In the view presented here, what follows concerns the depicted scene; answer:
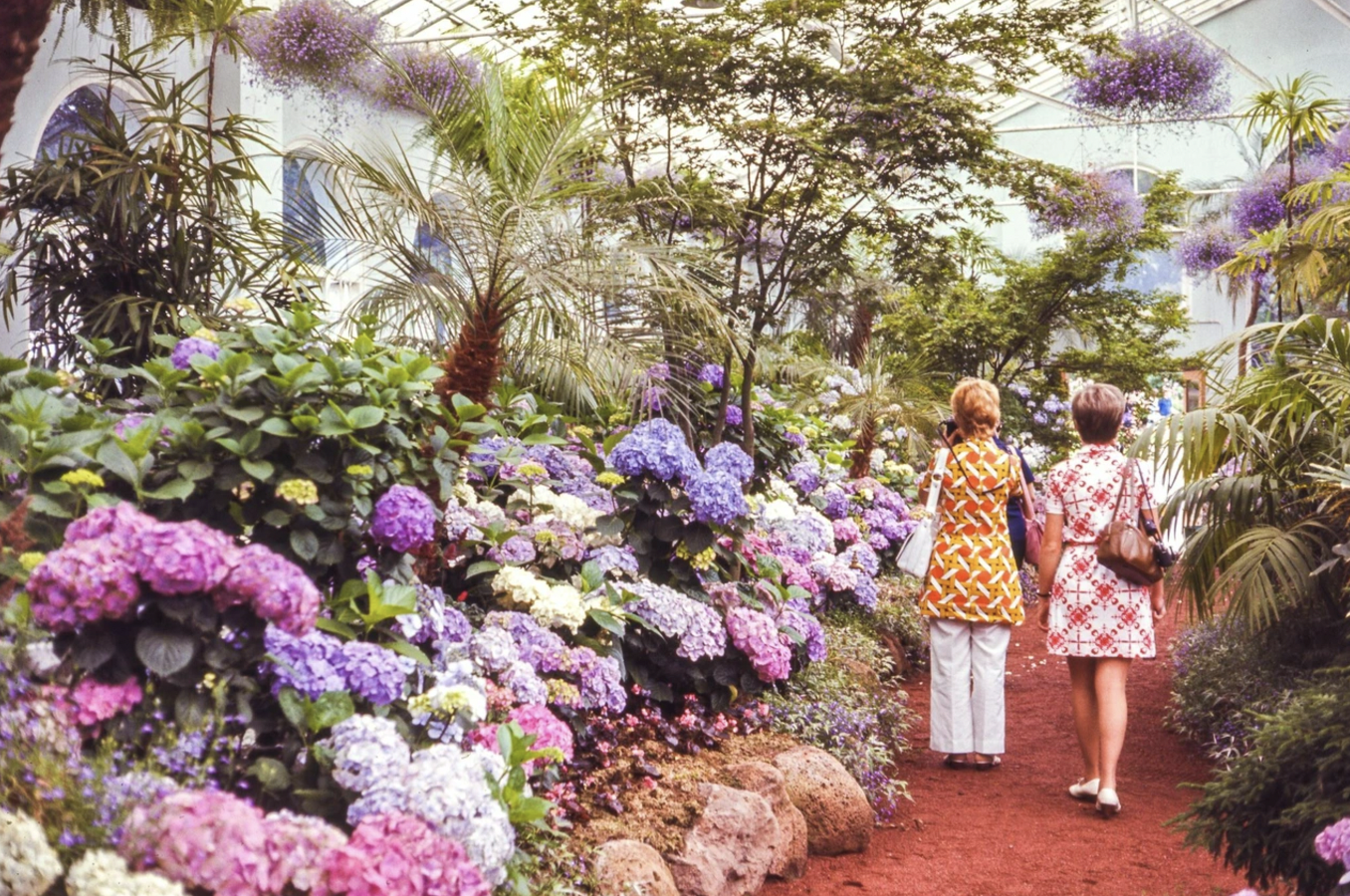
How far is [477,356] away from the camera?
160 inches

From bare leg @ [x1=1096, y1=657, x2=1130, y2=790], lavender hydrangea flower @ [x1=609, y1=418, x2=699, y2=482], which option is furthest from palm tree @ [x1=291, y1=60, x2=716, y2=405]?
bare leg @ [x1=1096, y1=657, x2=1130, y2=790]

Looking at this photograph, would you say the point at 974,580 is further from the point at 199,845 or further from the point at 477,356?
the point at 199,845

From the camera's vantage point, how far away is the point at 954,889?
12.2ft

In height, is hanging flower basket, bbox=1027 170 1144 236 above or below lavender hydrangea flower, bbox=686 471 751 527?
above

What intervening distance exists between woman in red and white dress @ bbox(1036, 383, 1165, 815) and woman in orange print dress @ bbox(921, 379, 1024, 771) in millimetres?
351

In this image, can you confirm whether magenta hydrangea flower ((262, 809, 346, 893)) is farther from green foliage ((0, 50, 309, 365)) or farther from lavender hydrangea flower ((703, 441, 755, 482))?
green foliage ((0, 50, 309, 365))

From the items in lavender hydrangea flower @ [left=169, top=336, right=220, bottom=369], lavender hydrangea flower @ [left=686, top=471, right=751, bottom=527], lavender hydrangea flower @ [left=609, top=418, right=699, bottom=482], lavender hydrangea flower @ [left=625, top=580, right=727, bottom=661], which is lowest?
lavender hydrangea flower @ [left=625, top=580, right=727, bottom=661]

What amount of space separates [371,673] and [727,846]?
142 centimetres

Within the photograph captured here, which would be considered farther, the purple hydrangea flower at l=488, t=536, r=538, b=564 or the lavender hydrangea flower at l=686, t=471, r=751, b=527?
the lavender hydrangea flower at l=686, t=471, r=751, b=527

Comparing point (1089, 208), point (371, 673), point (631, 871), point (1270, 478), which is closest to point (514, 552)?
point (631, 871)

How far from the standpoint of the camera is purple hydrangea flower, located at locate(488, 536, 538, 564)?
12.3ft

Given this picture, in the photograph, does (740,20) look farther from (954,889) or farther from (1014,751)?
(954,889)

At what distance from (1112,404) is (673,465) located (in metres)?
1.61

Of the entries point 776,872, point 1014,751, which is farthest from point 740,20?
point 776,872
